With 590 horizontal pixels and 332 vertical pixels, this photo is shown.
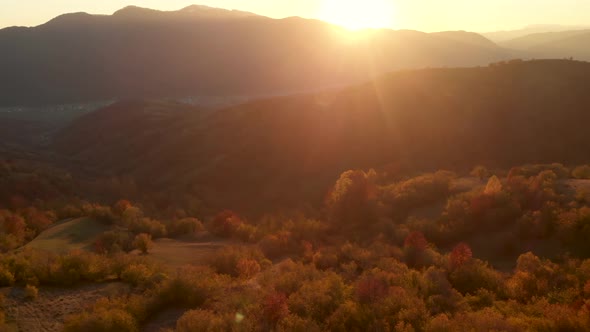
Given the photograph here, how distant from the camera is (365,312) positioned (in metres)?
10.6

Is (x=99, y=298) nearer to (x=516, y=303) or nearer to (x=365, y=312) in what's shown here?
(x=365, y=312)

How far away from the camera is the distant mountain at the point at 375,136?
1773 inches

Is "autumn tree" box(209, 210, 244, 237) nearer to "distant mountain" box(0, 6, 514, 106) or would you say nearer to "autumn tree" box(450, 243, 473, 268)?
"autumn tree" box(450, 243, 473, 268)

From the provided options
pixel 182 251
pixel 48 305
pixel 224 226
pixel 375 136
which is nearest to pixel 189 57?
pixel 375 136

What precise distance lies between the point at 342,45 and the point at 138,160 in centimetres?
12630

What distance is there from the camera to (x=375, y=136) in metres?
52.4

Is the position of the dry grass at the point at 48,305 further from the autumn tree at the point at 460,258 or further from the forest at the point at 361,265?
the autumn tree at the point at 460,258

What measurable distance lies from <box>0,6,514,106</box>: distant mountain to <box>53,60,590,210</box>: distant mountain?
74246 millimetres

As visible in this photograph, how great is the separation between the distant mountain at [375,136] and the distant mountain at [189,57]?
74246 millimetres

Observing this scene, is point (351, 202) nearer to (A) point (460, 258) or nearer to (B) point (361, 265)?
(B) point (361, 265)

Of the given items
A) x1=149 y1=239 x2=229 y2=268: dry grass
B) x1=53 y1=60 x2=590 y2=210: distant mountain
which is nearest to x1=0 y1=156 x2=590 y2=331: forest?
x1=149 y1=239 x2=229 y2=268: dry grass

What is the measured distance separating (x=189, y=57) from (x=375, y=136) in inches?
4847

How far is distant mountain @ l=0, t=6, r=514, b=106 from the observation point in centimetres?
14312

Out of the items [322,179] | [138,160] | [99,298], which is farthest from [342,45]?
[99,298]
